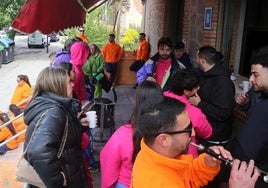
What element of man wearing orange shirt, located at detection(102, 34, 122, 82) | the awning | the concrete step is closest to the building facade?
the awning

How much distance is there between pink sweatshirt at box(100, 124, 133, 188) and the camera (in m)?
2.62

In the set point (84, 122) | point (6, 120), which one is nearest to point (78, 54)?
point (6, 120)

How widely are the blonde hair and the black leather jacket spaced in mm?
60

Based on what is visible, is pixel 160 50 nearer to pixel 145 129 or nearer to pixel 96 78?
pixel 96 78

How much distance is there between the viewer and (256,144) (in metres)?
2.22

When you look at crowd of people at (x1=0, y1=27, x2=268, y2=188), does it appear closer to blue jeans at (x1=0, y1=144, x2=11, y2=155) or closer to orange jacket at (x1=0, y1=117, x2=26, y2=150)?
orange jacket at (x1=0, y1=117, x2=26, y2=150)

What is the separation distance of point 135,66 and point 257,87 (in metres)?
9.25

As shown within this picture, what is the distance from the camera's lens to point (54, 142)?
275 centimetres

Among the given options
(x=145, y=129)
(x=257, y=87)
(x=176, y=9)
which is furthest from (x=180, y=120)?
(x=176, y=9)

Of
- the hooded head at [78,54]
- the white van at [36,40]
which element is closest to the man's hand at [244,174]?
the hooded head at [78,54]

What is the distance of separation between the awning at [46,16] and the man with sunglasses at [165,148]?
332cm

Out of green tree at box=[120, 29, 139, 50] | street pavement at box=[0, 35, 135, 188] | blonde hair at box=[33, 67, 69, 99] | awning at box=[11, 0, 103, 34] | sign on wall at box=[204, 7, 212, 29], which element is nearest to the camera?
blonde hair at box=[33, 67, 69, 99]

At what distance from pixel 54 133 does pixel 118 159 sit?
1.70 ft

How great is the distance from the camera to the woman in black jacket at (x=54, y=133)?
2721 millimetres
